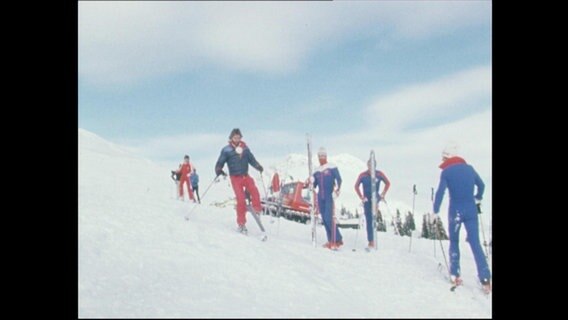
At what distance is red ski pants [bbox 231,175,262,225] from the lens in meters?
8.30

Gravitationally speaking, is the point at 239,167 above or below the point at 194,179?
above

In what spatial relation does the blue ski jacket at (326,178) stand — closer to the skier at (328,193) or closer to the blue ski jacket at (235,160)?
the skier at (328,193)

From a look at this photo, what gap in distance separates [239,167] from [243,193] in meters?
0.44

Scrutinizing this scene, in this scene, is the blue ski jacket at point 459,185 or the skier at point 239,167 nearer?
the blue ski jacket at point 459,185

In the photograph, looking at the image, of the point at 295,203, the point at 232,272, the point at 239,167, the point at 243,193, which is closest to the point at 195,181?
the point at 295,203

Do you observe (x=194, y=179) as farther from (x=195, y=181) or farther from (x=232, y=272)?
(x=232, y=272)

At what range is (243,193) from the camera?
→ 839cm

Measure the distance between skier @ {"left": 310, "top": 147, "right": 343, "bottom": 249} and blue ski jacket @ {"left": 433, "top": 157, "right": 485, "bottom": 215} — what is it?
1.99 metres

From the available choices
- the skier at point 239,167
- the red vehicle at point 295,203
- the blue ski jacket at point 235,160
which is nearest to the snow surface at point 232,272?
the skier at point 239,167

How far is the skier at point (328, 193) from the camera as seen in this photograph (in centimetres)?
838

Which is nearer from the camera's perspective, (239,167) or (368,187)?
(239,167)

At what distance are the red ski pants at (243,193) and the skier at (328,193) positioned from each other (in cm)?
101

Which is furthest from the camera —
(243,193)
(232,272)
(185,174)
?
(185,174)
